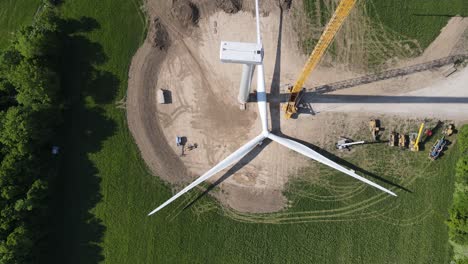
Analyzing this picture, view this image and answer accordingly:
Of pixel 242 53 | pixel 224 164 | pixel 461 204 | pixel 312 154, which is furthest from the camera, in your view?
pixel 312 154

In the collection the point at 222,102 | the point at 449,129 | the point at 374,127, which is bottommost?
the point at 449,129

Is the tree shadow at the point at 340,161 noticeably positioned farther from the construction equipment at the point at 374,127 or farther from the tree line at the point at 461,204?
the tree line at the point at 461,204

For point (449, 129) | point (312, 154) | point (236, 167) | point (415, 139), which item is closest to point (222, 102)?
point (236, 167)

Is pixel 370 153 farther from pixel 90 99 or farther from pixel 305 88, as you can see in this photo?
pixel 90 99

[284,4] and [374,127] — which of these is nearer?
[374,127]

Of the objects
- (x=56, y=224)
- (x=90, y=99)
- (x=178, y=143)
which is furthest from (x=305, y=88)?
(x=56, y=224)

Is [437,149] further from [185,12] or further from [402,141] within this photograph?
[185,12]
